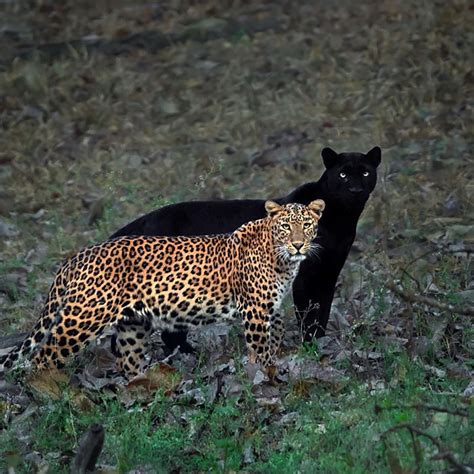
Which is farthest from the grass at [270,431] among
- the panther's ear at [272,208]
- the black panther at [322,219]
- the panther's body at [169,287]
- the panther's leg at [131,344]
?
the black panther at [322,219]

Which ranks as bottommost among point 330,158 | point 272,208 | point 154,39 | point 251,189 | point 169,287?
point 251,189

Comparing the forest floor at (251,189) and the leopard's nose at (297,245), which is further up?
the leopard's nose at (297,245)

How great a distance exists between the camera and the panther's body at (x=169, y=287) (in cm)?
Answer: 921

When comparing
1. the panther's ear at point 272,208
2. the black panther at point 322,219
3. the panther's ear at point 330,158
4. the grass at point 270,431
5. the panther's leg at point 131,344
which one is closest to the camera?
the grass at point 270,431

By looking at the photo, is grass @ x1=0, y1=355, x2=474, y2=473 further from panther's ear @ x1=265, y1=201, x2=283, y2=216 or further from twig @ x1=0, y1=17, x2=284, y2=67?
twig @ x1=0, y1=17, x2=284, y2=67

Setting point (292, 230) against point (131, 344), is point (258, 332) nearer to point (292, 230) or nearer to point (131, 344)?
point (292, 230)

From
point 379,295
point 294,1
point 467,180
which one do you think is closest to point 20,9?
point 294,1

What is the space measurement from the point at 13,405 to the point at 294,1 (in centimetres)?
1388

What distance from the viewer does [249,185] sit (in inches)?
630

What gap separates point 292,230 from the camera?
9391mm

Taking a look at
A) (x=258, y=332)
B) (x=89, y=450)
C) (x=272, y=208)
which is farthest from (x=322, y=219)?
(x=89, y=450)

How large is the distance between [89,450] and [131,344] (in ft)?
9.77

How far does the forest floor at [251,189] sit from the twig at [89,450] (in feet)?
1.48

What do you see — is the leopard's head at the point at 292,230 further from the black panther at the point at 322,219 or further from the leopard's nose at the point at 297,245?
the black panther at the point at 322,219
